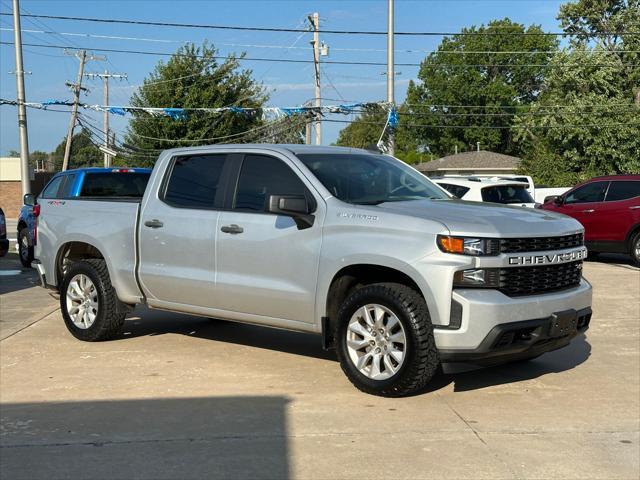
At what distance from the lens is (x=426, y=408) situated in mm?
5438

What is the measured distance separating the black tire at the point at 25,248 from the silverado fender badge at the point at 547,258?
492 inches

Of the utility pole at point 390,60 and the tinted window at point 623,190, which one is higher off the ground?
the utility pole at point 390,60

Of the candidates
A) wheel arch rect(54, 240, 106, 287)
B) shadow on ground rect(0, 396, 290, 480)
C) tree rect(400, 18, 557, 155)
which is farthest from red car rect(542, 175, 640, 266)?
tree rect(400, 18, 557, 155)

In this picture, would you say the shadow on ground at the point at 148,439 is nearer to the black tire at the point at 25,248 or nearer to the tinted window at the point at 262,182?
the tinted window at the point at 262,182

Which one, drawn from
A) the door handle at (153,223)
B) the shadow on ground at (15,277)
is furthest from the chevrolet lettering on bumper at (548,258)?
the shadow on ground at (15,277)

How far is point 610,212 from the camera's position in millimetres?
15008

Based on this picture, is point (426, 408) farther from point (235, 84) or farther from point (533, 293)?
point (235, 84)

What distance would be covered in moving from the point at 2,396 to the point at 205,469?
237 cm

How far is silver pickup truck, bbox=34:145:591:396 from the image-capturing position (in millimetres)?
5188

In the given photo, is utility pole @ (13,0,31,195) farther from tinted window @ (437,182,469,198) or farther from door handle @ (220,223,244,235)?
door handle @ (220,223,244,235)

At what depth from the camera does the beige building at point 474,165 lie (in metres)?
57.8

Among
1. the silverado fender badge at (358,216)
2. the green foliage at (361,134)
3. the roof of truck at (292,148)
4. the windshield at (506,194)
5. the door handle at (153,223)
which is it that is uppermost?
the green foliage at (361,134)

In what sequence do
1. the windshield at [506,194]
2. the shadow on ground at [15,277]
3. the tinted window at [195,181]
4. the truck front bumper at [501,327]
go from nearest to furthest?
the truck front bumper at [501,327] → the tinted window at [195,181] → the shadow on ground at [15,277] → the windshield at [506,194]

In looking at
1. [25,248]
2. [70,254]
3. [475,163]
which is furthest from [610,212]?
[475,163]
